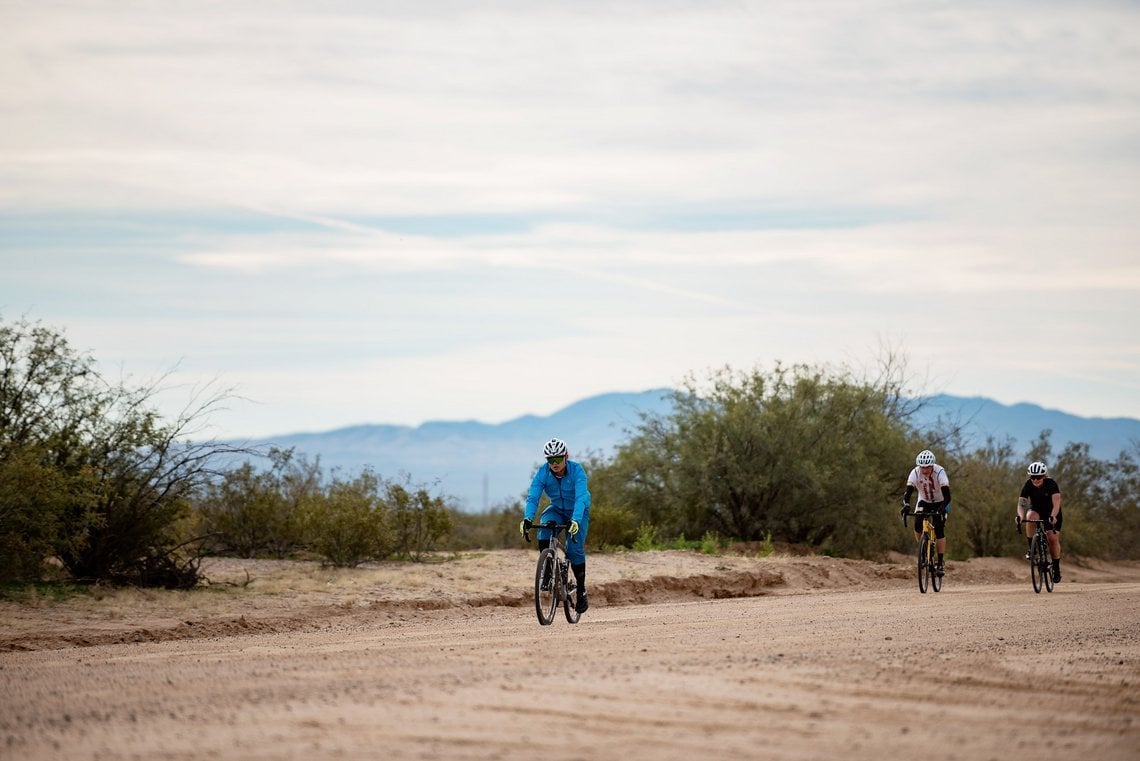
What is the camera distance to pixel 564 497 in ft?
59.6

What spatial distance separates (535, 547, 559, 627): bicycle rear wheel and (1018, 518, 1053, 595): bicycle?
35.7 ft

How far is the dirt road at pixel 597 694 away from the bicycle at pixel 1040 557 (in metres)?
7.48

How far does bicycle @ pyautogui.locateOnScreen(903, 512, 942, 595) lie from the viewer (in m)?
25.2

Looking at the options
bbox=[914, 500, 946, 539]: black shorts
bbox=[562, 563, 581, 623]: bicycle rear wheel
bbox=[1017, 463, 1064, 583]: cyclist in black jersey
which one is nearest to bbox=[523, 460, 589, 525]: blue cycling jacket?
bbox=[562, 563, 581, 623]: bicycle rear wheel

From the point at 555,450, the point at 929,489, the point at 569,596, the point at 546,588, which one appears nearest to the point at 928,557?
the point at 929,489

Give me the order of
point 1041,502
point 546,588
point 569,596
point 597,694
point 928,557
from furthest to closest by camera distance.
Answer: point 928,557 → point 1041,502 → point 569,596 → point 546,588 → point 597,694

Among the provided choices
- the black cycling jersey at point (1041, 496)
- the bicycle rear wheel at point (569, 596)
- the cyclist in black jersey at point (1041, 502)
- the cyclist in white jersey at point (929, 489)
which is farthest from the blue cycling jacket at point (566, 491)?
the black cycling jersey at point (1041, 496)

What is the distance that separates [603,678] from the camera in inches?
453

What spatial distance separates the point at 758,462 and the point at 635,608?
1403 cm

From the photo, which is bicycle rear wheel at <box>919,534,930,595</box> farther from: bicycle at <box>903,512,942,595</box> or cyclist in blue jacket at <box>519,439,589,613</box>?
cyclist in blue jacket at <box>519,439,589,613</box>

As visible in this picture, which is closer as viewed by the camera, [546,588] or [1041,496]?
[546,588]

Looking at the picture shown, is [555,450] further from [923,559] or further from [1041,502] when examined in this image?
[1041,502]

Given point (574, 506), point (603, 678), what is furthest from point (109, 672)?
point (574, 506)

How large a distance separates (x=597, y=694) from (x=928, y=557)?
16.5 metres
